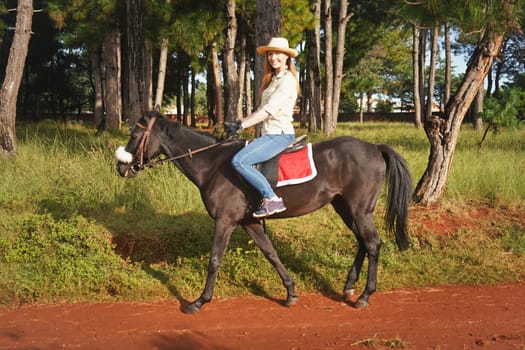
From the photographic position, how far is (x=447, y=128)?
7477mm

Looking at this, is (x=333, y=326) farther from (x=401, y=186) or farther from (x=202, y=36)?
(x=202, y=36)

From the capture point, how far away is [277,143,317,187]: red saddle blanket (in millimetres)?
4887

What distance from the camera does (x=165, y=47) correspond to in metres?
16.7

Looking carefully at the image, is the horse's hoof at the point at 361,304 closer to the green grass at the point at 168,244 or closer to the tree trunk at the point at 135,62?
the green grass at the point at 168,244

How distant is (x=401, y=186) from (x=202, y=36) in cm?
1223

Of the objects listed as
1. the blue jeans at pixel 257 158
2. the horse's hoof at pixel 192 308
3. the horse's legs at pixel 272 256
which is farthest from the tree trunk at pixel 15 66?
the blue jeans at pixel 257 158

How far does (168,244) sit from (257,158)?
7.81 ft

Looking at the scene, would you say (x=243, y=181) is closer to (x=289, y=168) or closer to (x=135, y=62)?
(x=289, y=168)

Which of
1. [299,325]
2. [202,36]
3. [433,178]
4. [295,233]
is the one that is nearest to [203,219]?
[295,233]

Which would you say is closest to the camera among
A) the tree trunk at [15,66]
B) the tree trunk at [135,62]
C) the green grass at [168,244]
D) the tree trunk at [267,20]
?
the green grass at [168,244]

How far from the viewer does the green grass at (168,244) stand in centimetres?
548

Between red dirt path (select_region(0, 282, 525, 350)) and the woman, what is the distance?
3.69 feet

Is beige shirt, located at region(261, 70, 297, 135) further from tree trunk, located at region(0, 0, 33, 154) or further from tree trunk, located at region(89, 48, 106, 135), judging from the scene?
tree trunk, located at region(89, 48, 106, 135)

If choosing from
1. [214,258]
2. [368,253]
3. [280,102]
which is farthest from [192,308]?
[280,102]
